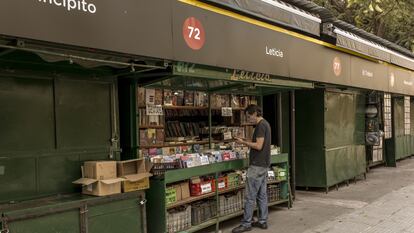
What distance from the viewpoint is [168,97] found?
23.4ft

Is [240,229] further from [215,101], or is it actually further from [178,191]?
[215,101]

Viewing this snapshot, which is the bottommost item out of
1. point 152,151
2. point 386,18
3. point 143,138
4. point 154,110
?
point 152,151

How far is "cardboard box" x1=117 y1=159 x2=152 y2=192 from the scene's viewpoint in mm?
5211

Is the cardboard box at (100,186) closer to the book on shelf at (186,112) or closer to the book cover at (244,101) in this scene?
the book on shelf at (186,112)

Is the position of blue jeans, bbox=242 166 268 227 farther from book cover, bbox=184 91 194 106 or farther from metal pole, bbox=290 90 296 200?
metal pole, bbox=290 90 296 200

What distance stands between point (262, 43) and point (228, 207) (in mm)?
2744

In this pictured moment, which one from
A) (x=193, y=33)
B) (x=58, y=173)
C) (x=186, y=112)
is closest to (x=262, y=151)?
(x=186, y=112)

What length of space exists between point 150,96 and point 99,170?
1.95 m

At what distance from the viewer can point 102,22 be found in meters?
4.17

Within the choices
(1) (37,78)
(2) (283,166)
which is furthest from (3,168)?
(2) (283,166)

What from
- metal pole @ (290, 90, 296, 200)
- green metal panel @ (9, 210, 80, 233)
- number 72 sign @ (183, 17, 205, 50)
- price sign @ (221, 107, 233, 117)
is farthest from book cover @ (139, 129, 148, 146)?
metal pole @ (290, 90, 296, 200)

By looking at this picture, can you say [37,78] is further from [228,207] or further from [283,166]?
[283,166]

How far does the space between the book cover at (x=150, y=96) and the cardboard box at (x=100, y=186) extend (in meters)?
1.85

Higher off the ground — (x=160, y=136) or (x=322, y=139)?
(x=160, y=136)
